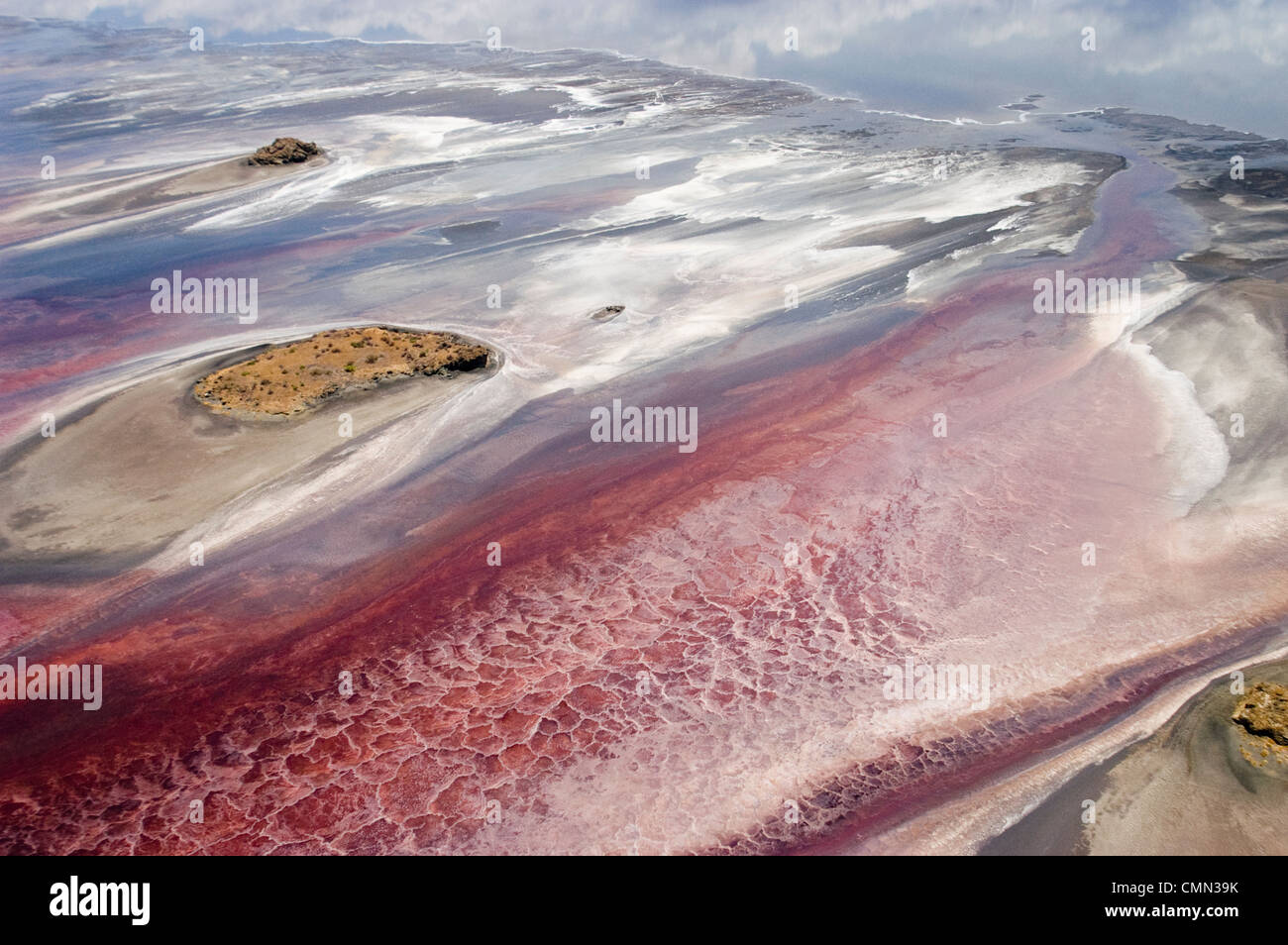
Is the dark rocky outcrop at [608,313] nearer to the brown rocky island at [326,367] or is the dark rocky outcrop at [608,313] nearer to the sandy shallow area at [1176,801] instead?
the brown rocky island at [326,367]

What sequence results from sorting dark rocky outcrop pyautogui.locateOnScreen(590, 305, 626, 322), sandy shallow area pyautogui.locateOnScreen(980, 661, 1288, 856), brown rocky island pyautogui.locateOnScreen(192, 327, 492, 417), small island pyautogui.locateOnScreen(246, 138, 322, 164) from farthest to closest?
small island pyautogui.locateOnScreen(246, 138, 322, 164), dark rocky outcrop pyautogui.locateOnScreen(590, 305, 626, 322), brown rocky island pyautogui.locateOnScreen(192, 327, 492, 417), sandy shallow area pyautogui.locateOnScreen(980, 661, 1288, 856)

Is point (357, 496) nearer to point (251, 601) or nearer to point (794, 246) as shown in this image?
point (251, 601)

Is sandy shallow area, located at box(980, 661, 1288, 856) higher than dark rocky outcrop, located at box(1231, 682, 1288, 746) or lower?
lower

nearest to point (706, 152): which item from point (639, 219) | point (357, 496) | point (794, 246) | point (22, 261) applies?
point (639, 219)

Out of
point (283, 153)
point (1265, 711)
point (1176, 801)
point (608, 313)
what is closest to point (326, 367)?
point (608, 313)

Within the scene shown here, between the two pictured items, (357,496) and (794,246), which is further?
(794,246)

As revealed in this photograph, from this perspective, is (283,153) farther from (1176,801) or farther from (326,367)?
(1176,801)

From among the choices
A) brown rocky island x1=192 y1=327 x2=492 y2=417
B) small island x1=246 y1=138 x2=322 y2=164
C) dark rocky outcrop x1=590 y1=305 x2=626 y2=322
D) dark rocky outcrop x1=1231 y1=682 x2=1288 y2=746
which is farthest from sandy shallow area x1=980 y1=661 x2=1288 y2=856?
small island x1=246 y1=138 x2=322 y2=164

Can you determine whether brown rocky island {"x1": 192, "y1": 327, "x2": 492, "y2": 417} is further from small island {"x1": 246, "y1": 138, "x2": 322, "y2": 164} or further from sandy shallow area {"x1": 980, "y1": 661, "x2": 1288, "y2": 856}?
small island {"x1": 246, "y1": 138, "x2": 322, "y2": 164}
